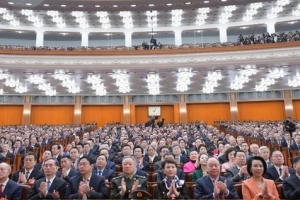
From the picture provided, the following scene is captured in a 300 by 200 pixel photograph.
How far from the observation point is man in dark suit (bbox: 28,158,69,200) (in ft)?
10.2

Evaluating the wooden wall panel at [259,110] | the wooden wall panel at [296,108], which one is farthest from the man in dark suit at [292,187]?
the wooden wall panel at [296,108]

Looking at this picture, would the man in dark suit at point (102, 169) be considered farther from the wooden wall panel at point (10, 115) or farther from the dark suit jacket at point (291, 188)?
the wooden wall panel at point (10, 115)

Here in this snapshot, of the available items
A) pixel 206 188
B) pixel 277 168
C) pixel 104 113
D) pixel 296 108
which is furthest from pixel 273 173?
pixel 104 113

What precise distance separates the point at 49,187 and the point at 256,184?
236cm

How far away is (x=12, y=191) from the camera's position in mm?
3146

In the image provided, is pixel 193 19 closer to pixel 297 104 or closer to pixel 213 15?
pixel 213 15

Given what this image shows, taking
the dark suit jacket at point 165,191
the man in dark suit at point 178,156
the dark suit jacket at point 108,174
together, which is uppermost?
the man in dark suit at point 178,156

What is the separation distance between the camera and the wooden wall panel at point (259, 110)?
21094 mm

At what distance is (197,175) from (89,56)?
11387mm

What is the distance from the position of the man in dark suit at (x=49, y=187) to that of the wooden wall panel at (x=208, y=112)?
18861 millimetres

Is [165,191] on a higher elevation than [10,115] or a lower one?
lower

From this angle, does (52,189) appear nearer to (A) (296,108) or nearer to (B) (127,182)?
(B) (127,182)

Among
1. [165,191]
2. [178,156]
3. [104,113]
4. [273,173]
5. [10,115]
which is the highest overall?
[104,113]

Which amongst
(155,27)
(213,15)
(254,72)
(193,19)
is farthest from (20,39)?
(254,72)
